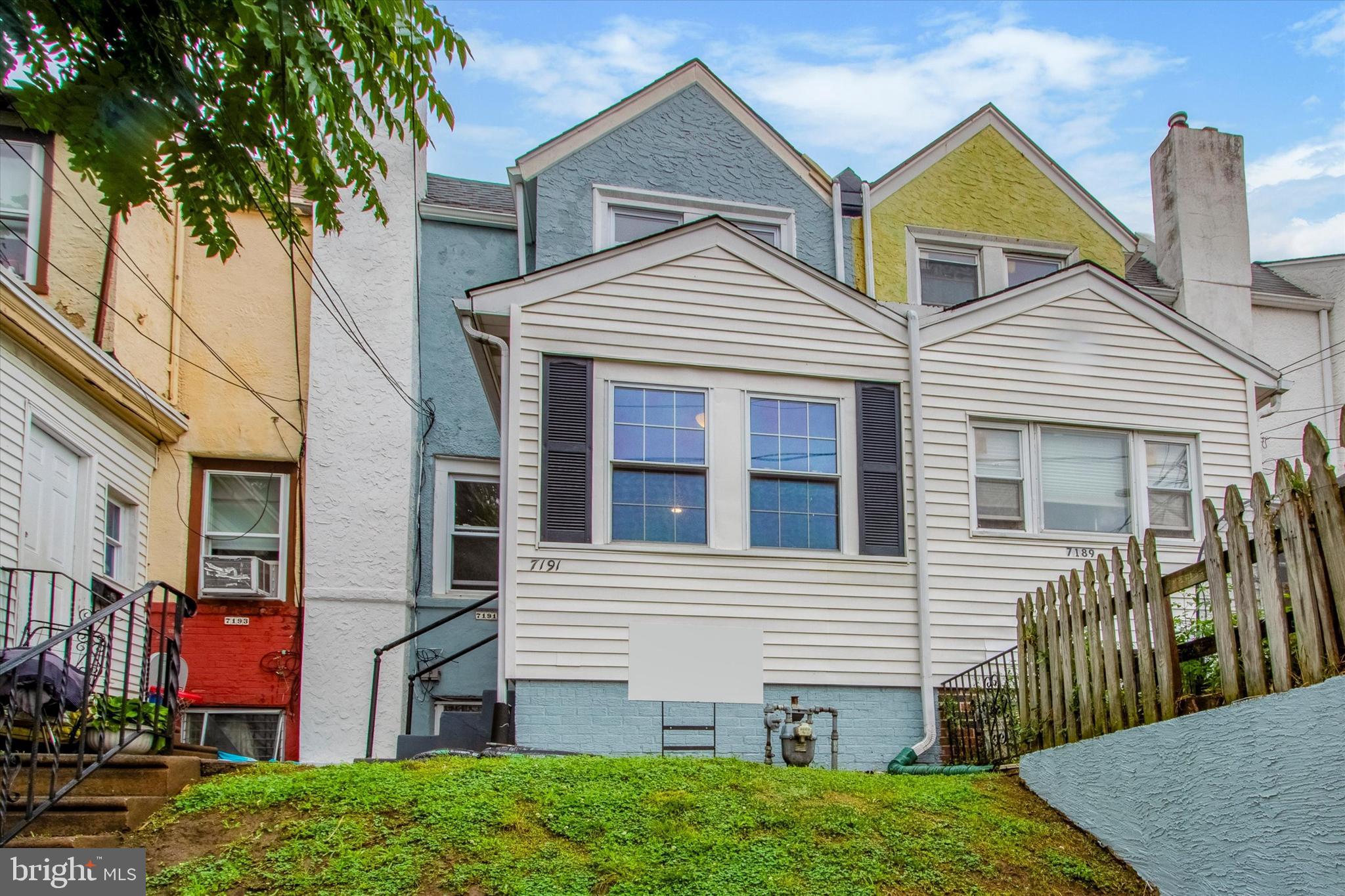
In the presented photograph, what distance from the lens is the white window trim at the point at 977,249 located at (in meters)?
15.2

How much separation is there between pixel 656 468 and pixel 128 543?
6315 mm

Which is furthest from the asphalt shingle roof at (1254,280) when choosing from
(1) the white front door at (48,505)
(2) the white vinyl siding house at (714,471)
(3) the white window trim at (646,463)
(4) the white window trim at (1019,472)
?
(1) the white front door at (48,505)

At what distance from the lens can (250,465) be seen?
14250mm

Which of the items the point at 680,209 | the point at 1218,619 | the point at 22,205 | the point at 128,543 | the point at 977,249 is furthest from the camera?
the point at 977,249

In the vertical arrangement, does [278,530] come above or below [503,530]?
above

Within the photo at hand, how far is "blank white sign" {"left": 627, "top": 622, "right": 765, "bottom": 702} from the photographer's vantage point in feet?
32.8

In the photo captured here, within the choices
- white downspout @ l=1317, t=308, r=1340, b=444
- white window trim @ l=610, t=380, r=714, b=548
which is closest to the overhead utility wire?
white window trim @ l=610, t=380, r=714, b=548

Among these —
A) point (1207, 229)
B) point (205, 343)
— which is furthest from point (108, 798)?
point (1207, 229)

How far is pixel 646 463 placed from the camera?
10656 millimetres

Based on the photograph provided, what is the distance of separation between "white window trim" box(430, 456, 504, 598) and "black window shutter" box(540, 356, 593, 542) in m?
4.40

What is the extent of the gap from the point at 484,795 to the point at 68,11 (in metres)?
4.71

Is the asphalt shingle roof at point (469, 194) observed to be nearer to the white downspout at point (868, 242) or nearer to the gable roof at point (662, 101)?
the gable roof at point (662, 101)

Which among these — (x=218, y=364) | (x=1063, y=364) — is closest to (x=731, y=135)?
(x=1063, y=364)

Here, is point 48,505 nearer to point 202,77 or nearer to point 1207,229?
point 202,77
